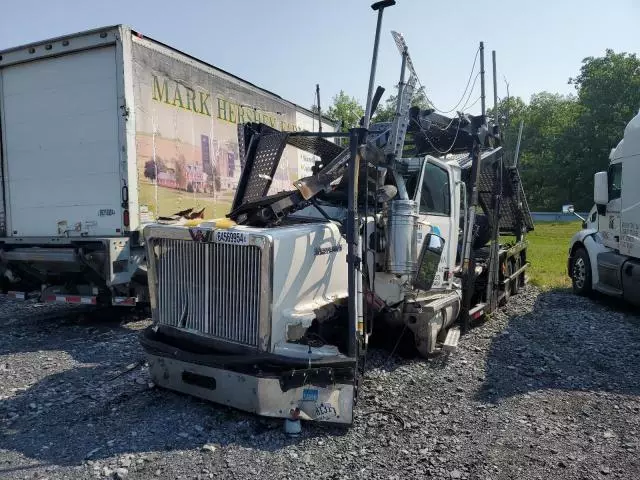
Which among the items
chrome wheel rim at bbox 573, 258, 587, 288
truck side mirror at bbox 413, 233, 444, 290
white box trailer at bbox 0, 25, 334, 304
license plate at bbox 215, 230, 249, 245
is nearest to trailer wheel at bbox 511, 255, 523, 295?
chrome wheel rim at bbox 573, 258, 587, 288

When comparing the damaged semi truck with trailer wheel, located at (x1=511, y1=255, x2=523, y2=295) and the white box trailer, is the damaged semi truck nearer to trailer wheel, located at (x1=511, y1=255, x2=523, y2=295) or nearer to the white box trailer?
the white box trailer

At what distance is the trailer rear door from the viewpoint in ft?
22.9

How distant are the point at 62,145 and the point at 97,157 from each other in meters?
0.74

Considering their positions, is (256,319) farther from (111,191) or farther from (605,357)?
(605,357)

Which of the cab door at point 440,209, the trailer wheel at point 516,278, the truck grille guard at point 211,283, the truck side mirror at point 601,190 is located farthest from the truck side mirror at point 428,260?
the truck side mirror at point 601,190

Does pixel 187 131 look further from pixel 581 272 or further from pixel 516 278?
pixel 581 272

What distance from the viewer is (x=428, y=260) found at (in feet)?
16.5

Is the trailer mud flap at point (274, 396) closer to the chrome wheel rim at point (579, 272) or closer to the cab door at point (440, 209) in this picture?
the cab door at point (440, 209)

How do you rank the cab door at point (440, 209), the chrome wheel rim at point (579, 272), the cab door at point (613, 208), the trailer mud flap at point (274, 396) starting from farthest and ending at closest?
the chrome wheel rim at point (579, 272) → the cab door at point (613, 208) → the cab door at point (440, 209) → the trailer mud flap at point (274, 396)

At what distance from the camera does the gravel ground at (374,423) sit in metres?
3.64

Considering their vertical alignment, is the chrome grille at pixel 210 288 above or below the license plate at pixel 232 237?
below

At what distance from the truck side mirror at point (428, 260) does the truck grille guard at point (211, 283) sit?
1687 mm

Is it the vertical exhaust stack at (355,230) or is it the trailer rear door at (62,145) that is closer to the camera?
the vertical exhaust stack at (355,230)

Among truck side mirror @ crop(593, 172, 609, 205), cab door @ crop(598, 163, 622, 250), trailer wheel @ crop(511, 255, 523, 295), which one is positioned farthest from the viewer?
trailer wheel @ crop(511, 255, 523, 295)
